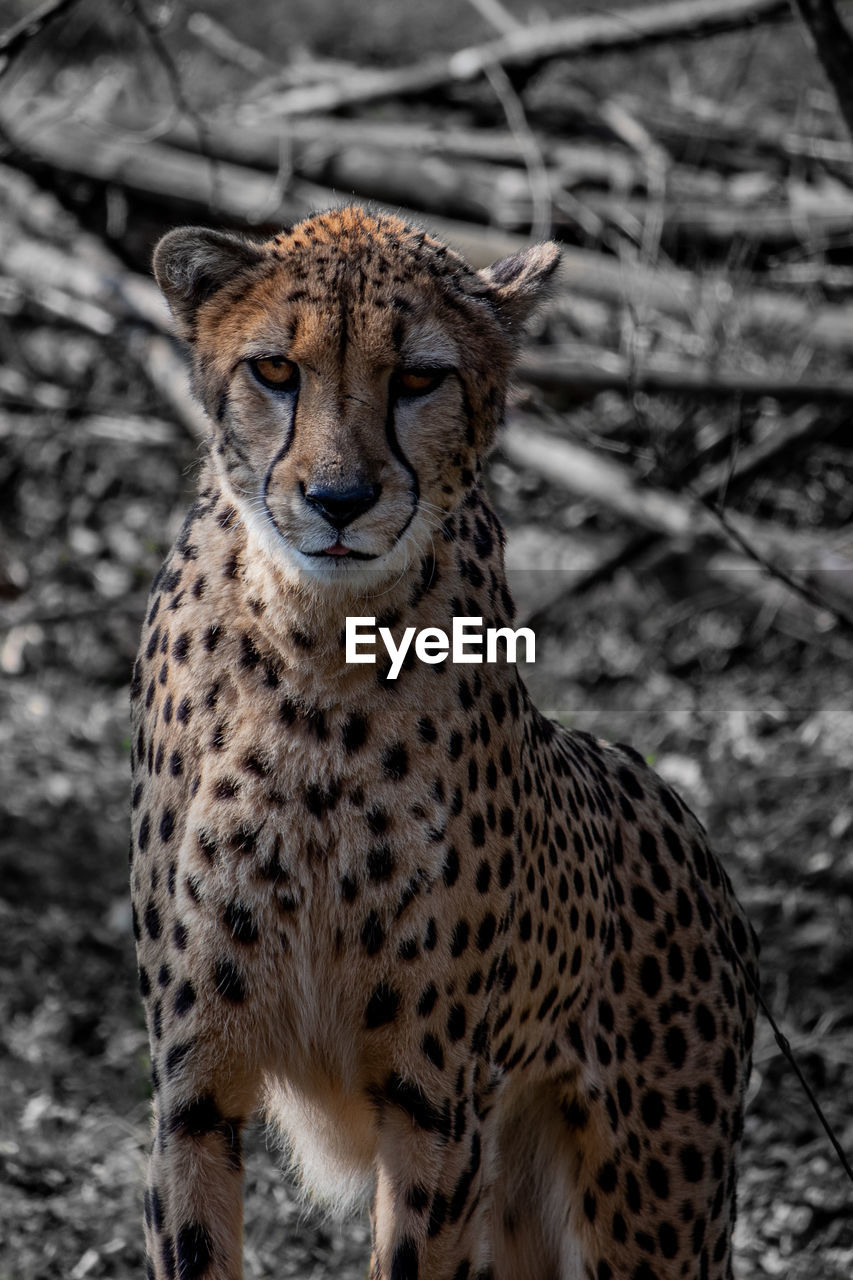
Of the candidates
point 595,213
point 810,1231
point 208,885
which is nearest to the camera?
point 208,885

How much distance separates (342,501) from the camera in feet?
8.02

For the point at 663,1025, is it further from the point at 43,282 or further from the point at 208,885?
the point at 43,282

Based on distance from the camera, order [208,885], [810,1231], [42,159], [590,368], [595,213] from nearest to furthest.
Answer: [208,885] → [810,1231] → [590,368] → [595,213] → [42,159]

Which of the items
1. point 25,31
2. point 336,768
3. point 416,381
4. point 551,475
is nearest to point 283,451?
point 416,381

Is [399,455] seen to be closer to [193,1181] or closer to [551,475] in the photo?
[193,1181]

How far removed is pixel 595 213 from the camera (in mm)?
7273

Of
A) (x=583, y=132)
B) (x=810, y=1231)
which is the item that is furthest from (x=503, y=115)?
(x=810, y=1231)

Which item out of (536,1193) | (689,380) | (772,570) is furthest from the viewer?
(689,380)

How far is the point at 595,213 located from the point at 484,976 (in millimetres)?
5156

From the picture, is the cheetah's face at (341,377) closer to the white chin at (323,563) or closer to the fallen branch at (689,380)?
the white chin at (323,563)

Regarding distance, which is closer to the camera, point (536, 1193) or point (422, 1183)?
point (422, 1183)

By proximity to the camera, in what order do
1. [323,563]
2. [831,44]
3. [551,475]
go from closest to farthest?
[323,563] < [831,44] < [551,475]

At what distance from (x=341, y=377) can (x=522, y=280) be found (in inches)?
20.9

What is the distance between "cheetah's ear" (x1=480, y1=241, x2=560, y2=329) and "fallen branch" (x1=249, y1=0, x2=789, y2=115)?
3.90m
